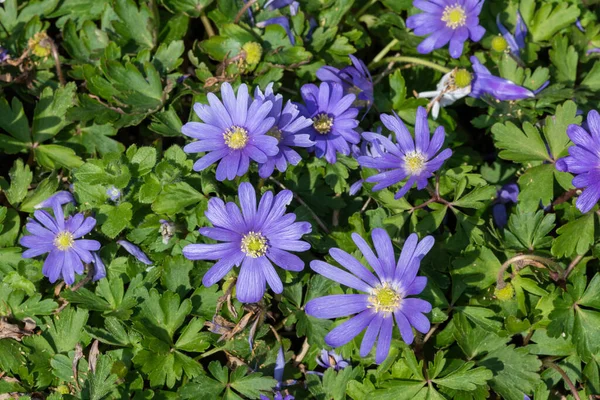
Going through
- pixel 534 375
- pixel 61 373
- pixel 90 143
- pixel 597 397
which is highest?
pixel 90 143

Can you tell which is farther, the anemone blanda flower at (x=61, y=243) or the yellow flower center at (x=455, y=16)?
the yellow flower center at (x=455, y=16)

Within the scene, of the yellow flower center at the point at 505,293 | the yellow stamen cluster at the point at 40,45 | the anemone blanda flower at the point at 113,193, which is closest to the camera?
the yellow flower center at the point at 505,293

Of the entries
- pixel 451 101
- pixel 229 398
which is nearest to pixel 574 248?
pixel 451 101

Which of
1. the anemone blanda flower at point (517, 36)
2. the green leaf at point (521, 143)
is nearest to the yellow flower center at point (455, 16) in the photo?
the anemone blanda flower at point (517, 36)

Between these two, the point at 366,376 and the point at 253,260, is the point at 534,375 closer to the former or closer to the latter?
the point at 366,376

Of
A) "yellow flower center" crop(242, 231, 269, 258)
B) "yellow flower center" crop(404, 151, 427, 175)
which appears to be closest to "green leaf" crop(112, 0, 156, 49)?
"yellow flower center" crop(242, 231, 269, 258)

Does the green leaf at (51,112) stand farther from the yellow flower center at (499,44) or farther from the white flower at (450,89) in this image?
the yellow flower center at (499,44)
